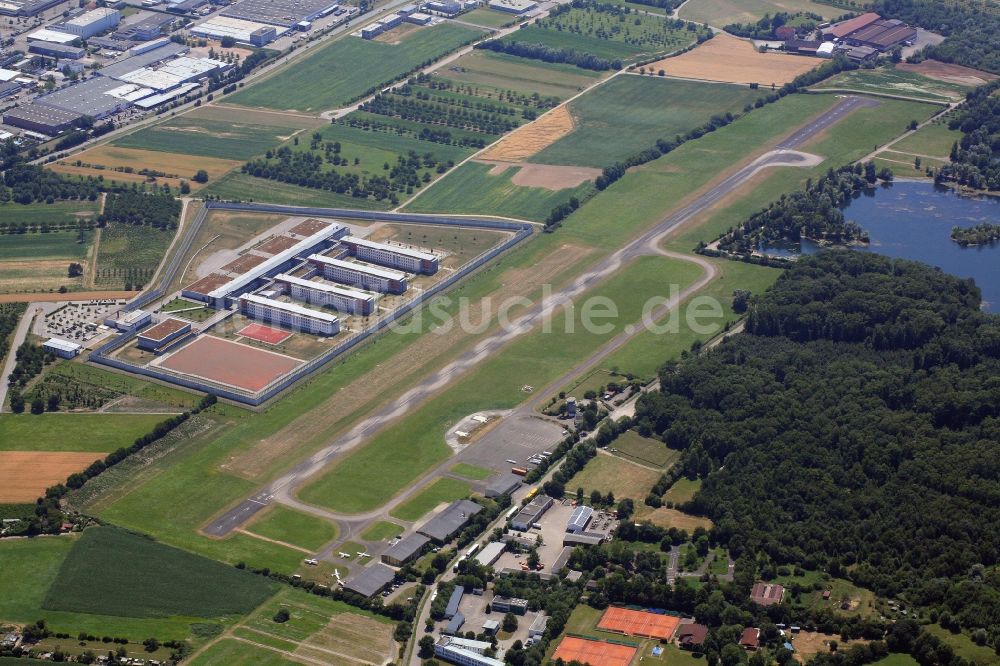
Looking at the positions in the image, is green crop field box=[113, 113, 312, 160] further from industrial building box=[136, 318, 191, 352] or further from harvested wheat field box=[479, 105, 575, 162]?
industrial building box=[136, 318, 191, 352]

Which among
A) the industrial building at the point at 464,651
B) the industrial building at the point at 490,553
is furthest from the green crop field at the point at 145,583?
the industrial building at the point at 490,553

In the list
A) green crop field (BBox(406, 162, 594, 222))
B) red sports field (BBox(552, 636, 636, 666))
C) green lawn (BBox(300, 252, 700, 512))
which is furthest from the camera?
green crop field (BBox(406, 162, 594, 222))

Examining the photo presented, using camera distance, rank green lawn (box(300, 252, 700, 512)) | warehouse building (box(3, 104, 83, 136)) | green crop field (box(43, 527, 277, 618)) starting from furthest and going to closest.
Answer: warehouse building (box(3, 104, 83, 136))
green lawn (box(300, 252, 700, 512))
green crop field (box(43, 527, 277, 618))

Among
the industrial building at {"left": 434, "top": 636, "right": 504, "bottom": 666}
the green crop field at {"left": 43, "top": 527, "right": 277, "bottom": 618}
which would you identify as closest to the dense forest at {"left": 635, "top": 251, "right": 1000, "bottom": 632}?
the industrial building at {"left": 434, "top": 636, "right": 504, "bottom": 666}

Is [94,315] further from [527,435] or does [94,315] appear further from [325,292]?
[527,435]

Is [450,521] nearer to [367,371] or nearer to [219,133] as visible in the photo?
[367,371]
